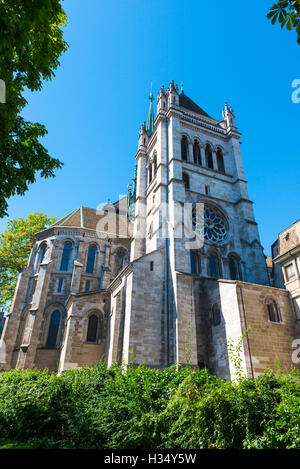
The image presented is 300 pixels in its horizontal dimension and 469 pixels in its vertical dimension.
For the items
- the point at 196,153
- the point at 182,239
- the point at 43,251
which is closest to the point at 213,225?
the point at 182,239

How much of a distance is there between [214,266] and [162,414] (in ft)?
54.8

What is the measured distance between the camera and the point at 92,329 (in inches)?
828

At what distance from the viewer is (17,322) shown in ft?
78.4

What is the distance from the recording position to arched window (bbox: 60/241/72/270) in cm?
2614

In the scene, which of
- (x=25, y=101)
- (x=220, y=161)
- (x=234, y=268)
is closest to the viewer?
(x=25, y=101)

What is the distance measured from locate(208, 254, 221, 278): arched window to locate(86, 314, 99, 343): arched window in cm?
936

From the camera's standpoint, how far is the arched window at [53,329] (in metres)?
22.7

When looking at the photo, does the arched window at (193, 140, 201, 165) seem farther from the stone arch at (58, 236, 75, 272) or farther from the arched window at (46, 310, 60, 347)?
the arched window at (46, 310, 60, 347)

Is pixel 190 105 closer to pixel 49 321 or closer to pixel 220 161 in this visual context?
pixel 220 161

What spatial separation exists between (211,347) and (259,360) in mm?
3256

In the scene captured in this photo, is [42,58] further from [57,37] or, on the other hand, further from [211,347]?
[211,347]

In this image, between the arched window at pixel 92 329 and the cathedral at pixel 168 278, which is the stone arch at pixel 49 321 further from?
the arched window at pixel 92 329

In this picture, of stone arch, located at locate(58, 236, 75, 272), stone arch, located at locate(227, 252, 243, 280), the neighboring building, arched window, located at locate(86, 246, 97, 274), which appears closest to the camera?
the neighboring building

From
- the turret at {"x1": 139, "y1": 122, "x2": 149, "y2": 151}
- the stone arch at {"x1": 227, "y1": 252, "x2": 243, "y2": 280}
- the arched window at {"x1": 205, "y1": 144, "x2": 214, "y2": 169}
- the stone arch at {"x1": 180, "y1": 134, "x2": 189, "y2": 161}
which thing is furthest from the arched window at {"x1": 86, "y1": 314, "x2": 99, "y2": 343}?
the turret at {"x1": 139, "y1": 122, "x2": 149, "y2": 151}
